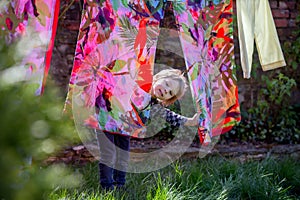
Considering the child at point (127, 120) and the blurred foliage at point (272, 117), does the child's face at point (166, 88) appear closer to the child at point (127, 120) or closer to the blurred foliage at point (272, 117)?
the child at point (127, 120)

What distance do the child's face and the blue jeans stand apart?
273 mm

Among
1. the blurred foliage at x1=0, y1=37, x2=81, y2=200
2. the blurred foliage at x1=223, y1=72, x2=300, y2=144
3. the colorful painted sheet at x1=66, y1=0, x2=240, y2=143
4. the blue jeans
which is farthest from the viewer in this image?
the blurred foliage at x1=223, y1=72, x2=300, y2=144

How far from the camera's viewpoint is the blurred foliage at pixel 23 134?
493mm

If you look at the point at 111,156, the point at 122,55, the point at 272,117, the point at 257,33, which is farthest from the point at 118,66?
the point at 272,117

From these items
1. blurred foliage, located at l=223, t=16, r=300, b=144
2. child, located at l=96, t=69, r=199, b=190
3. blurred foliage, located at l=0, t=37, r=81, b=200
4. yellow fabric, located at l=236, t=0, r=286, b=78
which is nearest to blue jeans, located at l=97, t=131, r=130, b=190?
child, located at l=96, t=69, r=199, b=190

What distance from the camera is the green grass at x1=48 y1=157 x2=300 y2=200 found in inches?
93.5

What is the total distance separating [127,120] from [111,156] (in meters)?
0.19

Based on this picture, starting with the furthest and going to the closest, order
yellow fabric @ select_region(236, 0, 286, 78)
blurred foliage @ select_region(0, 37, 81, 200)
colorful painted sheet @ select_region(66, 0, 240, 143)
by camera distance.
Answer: yellow fabric @ select_region(236, 0, 286, 78)
colorful painted sheet @ select_region(66, 0, 240, 143)
blurred foliage @ select_region(0, 37, 81, 200)

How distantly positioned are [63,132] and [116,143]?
1.86m

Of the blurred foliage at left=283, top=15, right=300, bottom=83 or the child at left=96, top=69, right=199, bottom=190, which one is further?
the blurred foliage at left=283, top=15, right=300, bottom=83

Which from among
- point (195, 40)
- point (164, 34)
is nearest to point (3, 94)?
point (195, 40)

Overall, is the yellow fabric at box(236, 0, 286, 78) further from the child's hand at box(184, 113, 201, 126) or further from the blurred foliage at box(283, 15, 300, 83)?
the blurred foliage at box(283, 15, 300, 83)

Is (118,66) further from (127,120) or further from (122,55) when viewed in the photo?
(127,120)

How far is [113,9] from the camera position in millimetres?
2219
